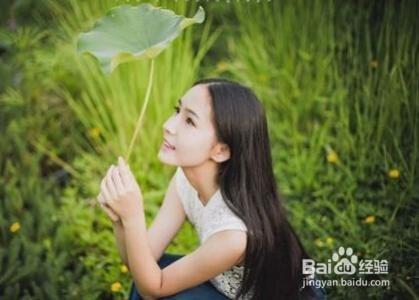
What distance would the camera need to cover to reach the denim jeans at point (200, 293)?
1.67 metres

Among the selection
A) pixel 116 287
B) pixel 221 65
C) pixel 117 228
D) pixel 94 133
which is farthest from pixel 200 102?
pixel 221 65

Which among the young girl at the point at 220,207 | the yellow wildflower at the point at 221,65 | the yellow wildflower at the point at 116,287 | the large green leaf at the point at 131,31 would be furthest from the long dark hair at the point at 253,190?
the yellow wildflower at the point at 221,65

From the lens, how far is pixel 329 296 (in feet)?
6.38

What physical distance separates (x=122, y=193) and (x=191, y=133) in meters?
0.21

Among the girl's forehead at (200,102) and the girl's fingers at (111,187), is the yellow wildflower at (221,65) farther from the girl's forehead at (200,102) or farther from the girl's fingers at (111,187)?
the girl's fingers at (111,187)

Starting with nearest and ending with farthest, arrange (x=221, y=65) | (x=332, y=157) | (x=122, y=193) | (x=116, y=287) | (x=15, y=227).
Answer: (x=122, y=193) < (x=116, y=287) < (x=15, y=227) < (x=332, y=157) < (x=221, y=65)

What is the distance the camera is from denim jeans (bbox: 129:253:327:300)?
1.67 m

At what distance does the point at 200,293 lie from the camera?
5.57ft

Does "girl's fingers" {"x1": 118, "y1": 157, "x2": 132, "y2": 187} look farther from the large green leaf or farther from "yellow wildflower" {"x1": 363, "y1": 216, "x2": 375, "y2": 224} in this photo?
"yellow wildflower" {"x1": 363, "y1": 216, "x2": 375, "y2": 224}

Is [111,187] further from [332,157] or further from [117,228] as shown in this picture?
[332,157]

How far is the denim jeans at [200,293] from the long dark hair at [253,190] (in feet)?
0.18

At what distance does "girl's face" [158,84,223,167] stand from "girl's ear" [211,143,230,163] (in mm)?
13

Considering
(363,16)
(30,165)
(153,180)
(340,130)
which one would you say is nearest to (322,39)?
(363,16)

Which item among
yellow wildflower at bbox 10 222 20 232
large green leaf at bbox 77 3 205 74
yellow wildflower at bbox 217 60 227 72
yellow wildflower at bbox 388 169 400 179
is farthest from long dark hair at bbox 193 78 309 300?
yellow wildflower at bbox 217 60 227 72
